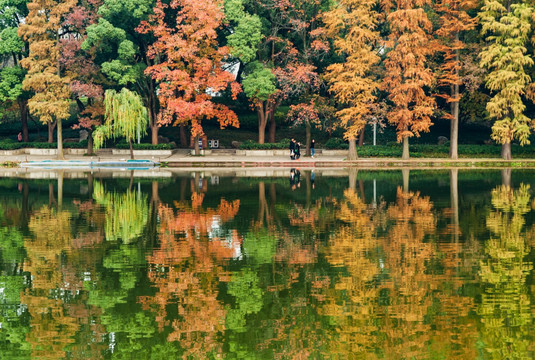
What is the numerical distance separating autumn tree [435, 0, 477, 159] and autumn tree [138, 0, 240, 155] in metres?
16.1

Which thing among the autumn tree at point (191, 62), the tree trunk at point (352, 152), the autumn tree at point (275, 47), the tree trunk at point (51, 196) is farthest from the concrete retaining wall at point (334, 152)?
the tree trunk at point (51, 196)

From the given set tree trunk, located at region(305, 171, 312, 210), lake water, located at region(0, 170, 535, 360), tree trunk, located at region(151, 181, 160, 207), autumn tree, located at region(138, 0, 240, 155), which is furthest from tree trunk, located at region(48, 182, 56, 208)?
autumn tree, located at region(138, 0, 240, 155)

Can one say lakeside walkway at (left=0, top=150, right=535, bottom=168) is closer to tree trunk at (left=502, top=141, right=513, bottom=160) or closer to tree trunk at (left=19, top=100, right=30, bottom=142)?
tree trunk at (left=502, top=141, right=513, bottom=160)

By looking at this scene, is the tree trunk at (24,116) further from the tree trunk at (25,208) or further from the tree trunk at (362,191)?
the tree trunk at (362,191)

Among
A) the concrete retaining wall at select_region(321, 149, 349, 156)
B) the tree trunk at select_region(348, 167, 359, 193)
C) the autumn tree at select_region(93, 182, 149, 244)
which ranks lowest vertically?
the autumn tree at select_region(93, 182, 149, 244)

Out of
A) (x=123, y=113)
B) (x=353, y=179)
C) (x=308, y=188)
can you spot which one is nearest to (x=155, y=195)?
(x=308, y=188)

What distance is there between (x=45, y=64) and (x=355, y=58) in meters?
24.4

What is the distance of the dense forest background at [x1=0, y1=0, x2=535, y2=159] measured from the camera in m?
48.8

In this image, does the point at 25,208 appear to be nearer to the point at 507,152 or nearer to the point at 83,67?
the point at 83,67

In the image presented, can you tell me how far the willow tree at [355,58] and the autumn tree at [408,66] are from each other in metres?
1.36

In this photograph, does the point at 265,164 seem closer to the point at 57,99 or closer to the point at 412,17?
the point at 412,17

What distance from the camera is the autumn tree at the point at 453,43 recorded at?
49.9 m

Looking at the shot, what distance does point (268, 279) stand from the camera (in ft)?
42.0

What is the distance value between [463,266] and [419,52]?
123 ft
